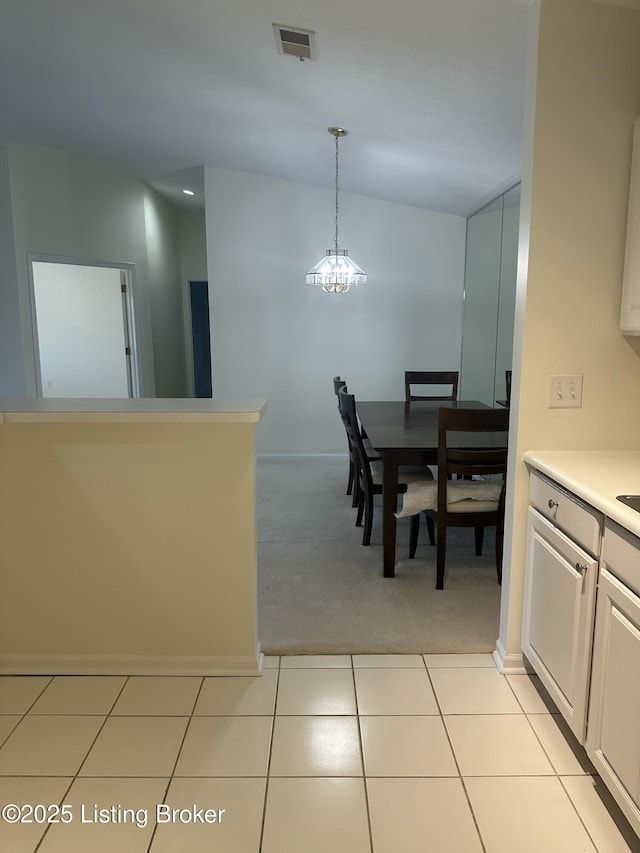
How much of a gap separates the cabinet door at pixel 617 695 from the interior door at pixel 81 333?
204 inches

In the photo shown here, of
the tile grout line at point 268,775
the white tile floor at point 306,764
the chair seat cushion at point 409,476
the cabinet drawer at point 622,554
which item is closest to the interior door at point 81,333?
the chair seat cushion at point 409,476

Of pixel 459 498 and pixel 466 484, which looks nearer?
pixel 459 498

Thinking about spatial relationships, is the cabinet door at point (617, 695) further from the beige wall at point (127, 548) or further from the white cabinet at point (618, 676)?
the beige wall at point (127, 548)

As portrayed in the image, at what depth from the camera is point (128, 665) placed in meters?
2.28

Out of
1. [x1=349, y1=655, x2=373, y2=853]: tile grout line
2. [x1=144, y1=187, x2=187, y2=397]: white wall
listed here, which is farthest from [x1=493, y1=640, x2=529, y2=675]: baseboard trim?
[x1=144, y1=187, x2=187, y2=397]: white wall

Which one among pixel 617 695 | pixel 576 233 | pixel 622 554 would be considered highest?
pixel 576 233

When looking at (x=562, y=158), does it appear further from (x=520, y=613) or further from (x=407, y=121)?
(x=520, y=613)

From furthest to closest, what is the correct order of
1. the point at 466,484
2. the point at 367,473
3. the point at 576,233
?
1. the point at 367,473
2. the point at 466,484
3. the point at 576,233

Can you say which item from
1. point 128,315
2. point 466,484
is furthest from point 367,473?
point 128,315

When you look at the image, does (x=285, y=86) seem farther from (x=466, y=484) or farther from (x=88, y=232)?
(x=88, y=232)

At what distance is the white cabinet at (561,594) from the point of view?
169 cm

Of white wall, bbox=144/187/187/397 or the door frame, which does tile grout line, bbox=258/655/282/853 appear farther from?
white wall, bbox=144/187/187/397

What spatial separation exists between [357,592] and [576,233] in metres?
1.87

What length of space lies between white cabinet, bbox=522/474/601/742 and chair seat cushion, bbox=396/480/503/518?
2.37 ft
